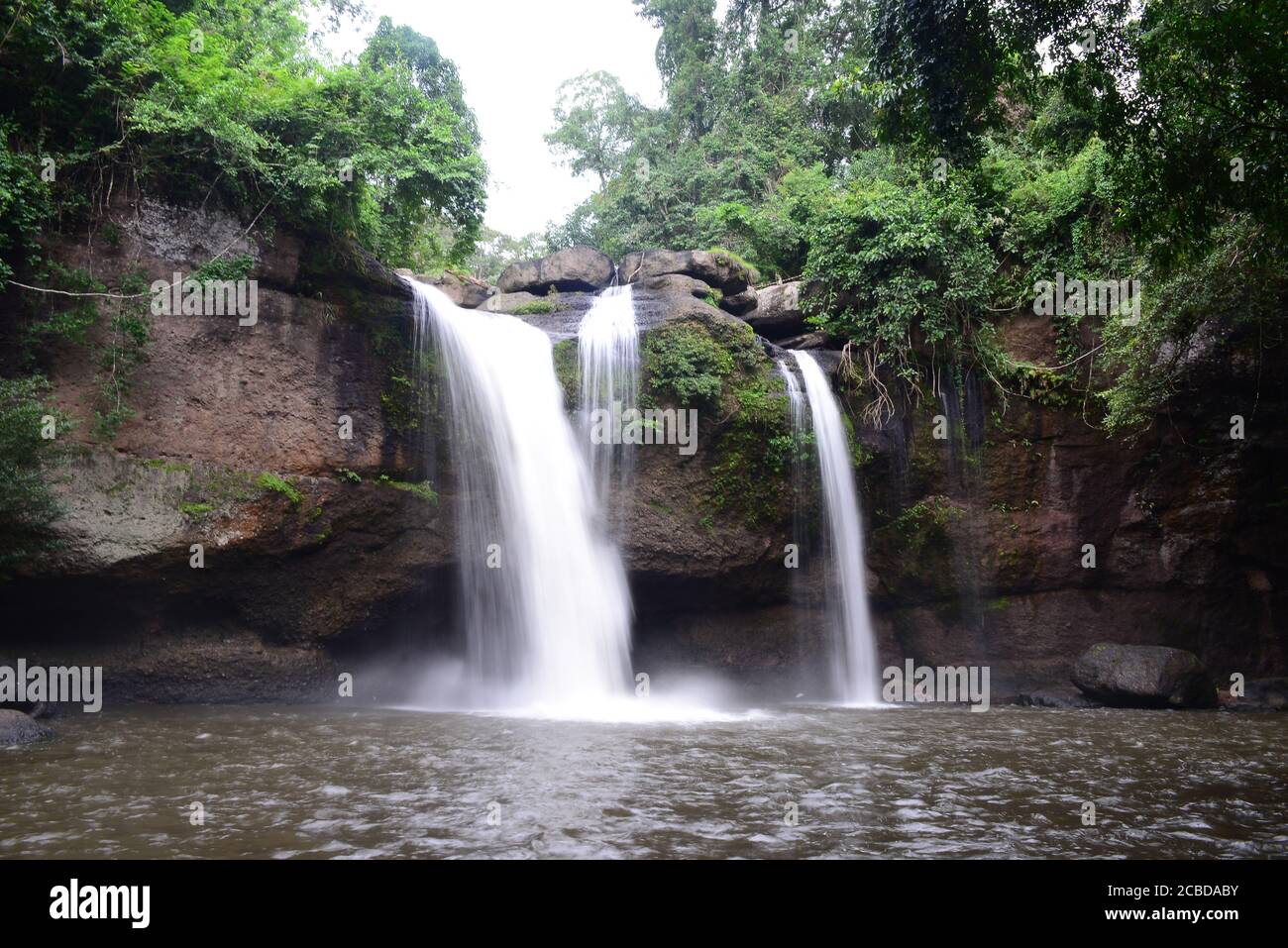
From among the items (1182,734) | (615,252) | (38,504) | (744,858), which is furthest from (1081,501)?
(615,252)

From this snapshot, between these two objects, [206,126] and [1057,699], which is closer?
[206,126]

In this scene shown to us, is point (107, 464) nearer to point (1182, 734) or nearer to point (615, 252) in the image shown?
point (1182, 734)

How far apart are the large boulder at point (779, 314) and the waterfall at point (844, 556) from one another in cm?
347

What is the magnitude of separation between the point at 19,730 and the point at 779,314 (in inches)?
585

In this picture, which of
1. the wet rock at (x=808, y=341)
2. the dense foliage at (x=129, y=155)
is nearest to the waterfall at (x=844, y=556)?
the wet rock at (x=808, y=341)

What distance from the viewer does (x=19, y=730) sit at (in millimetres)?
8141

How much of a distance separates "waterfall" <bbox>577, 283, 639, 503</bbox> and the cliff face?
312mm

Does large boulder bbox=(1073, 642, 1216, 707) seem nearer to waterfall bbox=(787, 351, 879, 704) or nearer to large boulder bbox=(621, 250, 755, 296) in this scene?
waterfall bbox=(787, 351, 879, 704)

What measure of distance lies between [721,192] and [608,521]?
16674mm

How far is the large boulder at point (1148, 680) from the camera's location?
504 inches

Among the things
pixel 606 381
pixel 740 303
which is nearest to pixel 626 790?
pixel 606 381

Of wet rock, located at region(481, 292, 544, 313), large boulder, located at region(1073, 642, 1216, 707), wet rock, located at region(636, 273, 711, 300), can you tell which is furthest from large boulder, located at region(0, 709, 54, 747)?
large boulder, located at region(1073, 642, 1216, 707)

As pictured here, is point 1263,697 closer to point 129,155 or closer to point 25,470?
point 25,470
